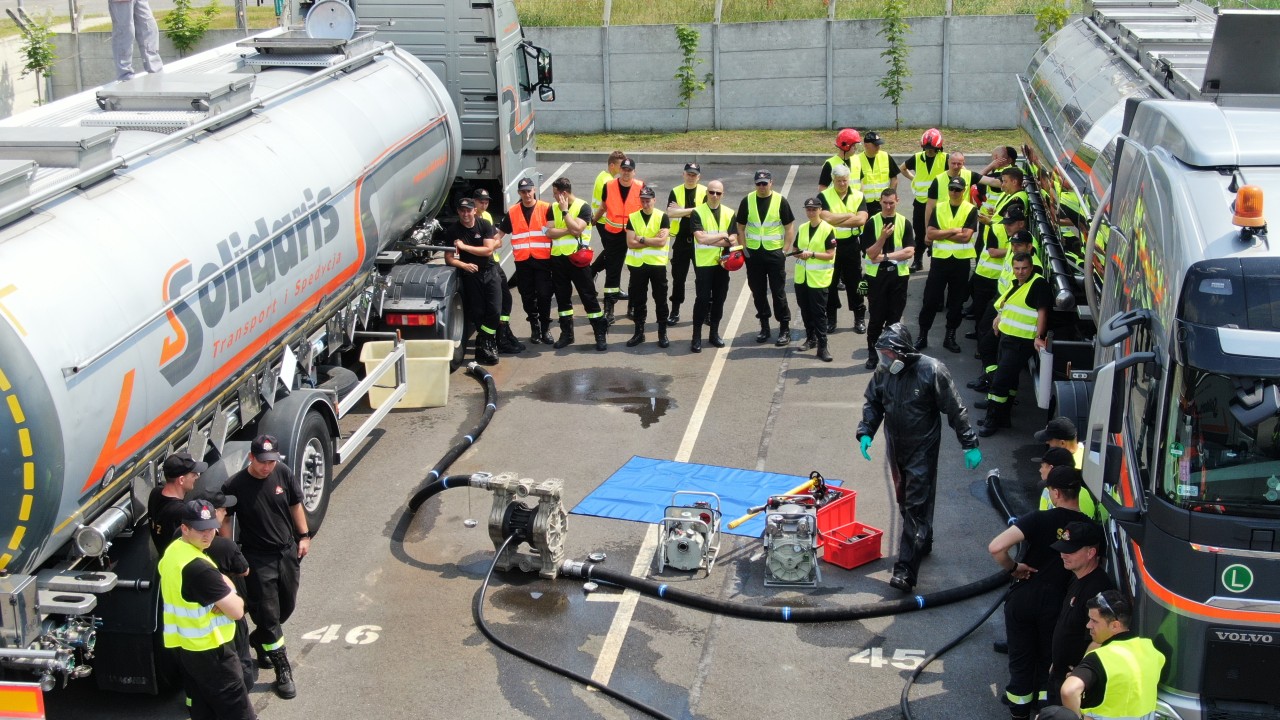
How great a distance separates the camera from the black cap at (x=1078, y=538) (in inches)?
248

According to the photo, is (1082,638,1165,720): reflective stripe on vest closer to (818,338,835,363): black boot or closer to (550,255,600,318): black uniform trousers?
(818,338,835,363): black boot

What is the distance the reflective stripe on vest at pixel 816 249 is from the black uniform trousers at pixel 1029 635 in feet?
20.6

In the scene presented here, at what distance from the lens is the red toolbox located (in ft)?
29.0

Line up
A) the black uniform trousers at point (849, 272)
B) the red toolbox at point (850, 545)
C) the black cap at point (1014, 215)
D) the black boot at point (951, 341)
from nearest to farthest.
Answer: the red toolbox at point (850, 545) < the black cap at point (1014, 215) < the black boot at point (951, 341) < the black uniform trousers at point (849, 272)

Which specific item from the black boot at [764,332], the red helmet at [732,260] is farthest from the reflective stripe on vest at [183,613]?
the black boot at [764,332]

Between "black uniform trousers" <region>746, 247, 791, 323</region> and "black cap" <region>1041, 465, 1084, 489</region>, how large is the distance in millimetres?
6397

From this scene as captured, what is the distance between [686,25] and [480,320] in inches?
494

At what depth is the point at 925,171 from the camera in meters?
15.1

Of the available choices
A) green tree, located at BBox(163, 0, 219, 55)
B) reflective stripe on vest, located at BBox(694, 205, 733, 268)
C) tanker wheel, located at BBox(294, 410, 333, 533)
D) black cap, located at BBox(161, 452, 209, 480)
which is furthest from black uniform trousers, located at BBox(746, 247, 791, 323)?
green tree, located at BBox(163, 0, 219, 55)

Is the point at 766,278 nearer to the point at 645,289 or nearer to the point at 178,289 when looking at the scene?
the point at 645,289

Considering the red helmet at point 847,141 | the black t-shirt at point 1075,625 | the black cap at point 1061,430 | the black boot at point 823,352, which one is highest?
the red helmet at point 847,141

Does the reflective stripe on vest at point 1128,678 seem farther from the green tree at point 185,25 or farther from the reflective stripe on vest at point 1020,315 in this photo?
the green tree at point 185,25

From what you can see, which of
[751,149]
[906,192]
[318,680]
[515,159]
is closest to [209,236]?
[318,680]

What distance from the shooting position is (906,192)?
19922mm
